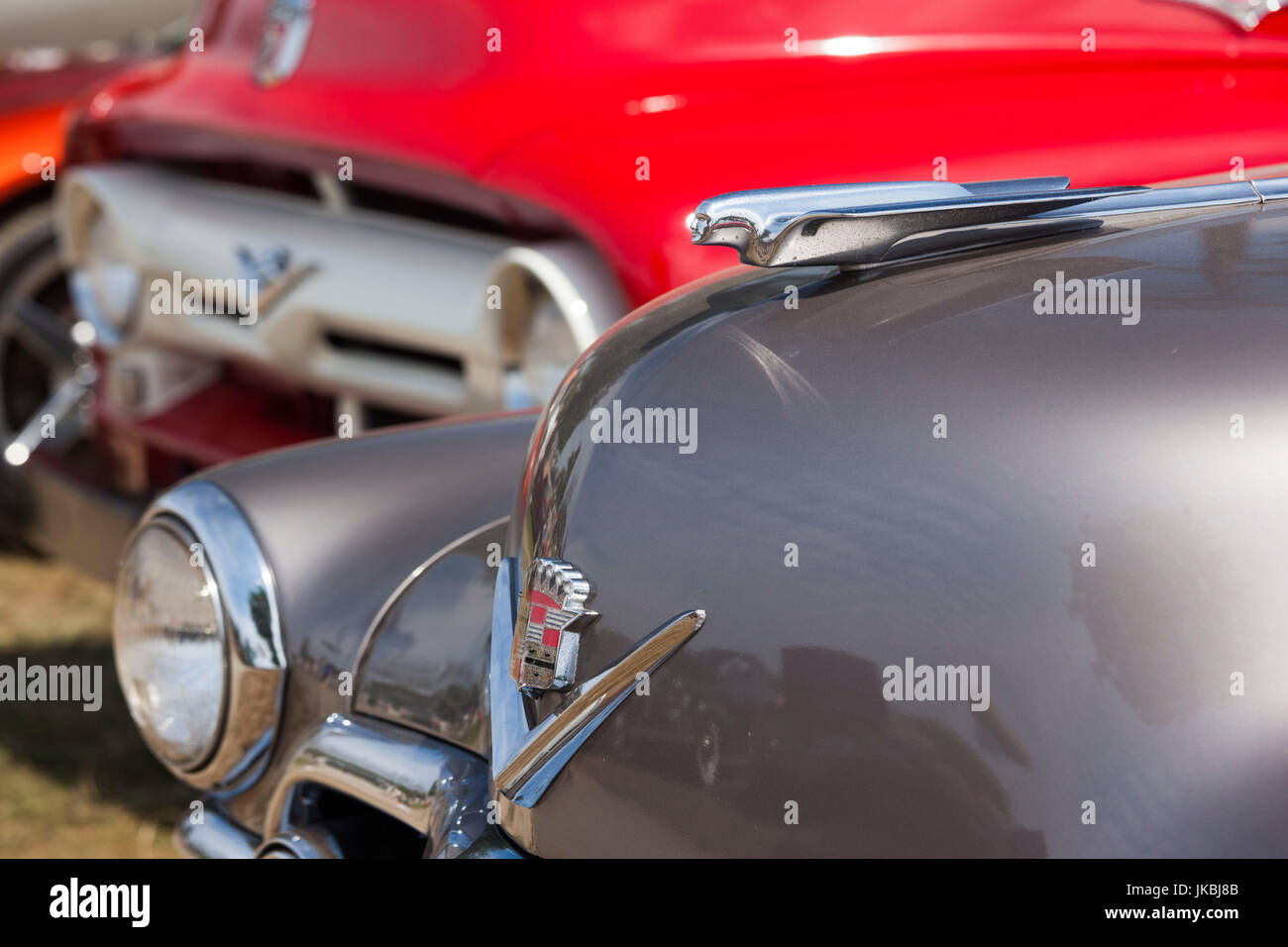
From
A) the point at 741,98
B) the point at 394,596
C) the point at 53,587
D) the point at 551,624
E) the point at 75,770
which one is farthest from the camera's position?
the point at 53,587

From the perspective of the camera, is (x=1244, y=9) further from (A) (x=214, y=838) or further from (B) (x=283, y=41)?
(A) (x=214, y=838)

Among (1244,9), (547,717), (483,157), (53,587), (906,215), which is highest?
(1244,9)

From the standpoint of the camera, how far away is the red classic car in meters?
2.10

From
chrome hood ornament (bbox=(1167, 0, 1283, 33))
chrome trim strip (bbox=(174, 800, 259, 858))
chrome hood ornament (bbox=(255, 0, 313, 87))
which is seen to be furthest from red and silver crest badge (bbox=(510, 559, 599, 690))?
chrome hood ornament (bbox=(255, 0, 313, 87))

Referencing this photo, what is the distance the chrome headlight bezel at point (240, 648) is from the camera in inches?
63.2

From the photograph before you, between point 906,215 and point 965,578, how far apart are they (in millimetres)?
405

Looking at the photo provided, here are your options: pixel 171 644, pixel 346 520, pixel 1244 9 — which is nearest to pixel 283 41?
pixel 346 520

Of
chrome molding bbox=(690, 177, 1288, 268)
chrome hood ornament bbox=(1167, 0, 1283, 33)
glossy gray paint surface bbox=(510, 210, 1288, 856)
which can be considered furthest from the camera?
chrome hood ornament bbox=(1167, 0, 1283, 33)

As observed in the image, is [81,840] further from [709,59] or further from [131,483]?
[709,59]

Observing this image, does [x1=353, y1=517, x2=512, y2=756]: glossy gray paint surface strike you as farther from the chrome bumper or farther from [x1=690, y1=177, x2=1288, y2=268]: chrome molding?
[x1=690, y1=177, x2=1288, y2=268]: chrome molding

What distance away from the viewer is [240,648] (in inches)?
63.2

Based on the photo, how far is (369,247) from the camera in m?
2.57

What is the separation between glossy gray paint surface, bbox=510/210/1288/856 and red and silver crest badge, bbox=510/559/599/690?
0.01 metres
